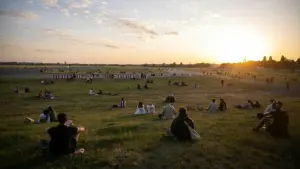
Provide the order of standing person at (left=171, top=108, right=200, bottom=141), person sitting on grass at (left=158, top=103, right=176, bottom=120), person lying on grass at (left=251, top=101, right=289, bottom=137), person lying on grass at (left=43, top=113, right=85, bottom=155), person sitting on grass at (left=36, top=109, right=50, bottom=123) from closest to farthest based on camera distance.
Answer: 1. person lying on grass at (left=43, top=113, right=85, bottom=155)
2. standing person at (left=171, top=108, right=200, bottom=141)
3. person lying on grass at (left=251, top=101, right=289, bottom=137)
4. person sitting on grass at (left=158, top=103, right=176, bottom=120)
5. person sitting on grass at (left=36, top=109, right=50, bottom=123)

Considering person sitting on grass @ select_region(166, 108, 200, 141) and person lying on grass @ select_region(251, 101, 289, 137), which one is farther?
person lying on grass @ select_region(251, 101, 289, 137)

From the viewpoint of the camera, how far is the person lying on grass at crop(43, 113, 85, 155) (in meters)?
10.7

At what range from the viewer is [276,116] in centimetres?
1450

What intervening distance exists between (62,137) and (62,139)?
0.09m

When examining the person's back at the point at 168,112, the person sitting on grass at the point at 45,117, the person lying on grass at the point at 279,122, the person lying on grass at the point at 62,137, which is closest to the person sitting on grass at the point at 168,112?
the person's back at the point at 168,112

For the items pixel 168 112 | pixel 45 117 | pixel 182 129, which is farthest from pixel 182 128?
pixel 45 117

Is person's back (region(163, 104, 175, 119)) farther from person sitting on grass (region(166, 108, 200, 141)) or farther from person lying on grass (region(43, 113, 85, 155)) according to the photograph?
person lying on grass (region(43, 113, 85, 155))

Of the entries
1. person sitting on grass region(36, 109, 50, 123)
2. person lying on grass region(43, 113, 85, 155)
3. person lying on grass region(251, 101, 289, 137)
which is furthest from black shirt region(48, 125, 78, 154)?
person sitting on grass region(36, 109, 50, 123)

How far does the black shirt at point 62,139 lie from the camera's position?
1067 cm

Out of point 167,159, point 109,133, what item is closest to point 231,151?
point 167,159

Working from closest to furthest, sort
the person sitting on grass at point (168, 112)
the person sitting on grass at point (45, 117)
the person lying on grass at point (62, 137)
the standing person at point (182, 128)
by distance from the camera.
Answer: the person lying on grass at point (62, 137) < the standing person at point (182, 128) < the person sitting on grass at point (168, 112) < the person sitting on grass at point (45, 117)

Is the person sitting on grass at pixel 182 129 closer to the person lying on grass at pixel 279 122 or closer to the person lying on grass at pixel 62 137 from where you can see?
the person lying on grass at pixel 279 122

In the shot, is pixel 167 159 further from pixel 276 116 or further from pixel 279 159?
pixel 276 116

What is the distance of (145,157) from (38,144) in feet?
16.3
